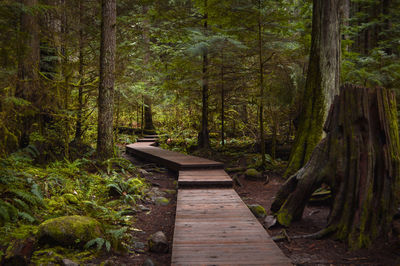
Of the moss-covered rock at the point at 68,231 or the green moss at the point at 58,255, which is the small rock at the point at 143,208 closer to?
the moss-covered rock at the point at 68,231

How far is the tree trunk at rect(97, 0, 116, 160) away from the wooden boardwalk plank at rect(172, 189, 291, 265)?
4305 millimetres

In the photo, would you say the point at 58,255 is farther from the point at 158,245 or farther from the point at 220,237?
the point at 220,237

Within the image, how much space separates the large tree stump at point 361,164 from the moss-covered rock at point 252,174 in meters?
4.50

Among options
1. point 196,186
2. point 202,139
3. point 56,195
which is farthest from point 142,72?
point 56,195

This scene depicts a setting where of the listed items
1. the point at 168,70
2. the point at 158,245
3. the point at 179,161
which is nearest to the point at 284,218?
the point at 158,245

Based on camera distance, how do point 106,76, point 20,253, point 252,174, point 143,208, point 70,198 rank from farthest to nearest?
1. point 252,174
2. point 106,76
3. point 143,208
4. point 70,198
5. point 20,253

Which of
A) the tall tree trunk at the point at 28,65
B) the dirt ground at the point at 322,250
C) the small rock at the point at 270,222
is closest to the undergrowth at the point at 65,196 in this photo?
the tall tree trunk at the point at 28,65

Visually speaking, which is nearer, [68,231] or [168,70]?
[68,231]

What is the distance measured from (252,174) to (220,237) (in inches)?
210

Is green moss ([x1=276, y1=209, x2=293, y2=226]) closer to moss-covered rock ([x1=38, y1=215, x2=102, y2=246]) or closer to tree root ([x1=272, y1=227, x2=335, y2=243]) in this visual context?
tree root ([x1=272, y1=227, x2=335, y2=243])

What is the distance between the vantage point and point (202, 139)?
12.9m

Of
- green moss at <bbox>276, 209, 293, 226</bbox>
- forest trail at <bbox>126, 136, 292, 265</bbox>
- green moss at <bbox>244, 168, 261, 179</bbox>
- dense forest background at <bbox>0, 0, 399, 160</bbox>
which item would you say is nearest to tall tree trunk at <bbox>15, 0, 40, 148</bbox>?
dense forest background at <bbox>0, 0, 399, 160</bbox>

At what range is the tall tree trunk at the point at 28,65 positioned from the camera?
307 inches

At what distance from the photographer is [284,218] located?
5.09 meters
